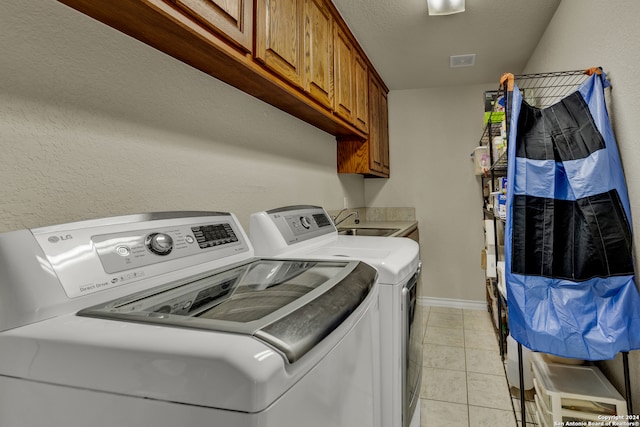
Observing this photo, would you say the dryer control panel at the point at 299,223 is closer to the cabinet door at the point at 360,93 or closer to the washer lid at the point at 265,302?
the washer lid at the point at 265,302

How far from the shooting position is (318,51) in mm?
1717

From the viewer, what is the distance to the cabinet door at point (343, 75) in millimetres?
1995

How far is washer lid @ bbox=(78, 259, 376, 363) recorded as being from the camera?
47 centimetres

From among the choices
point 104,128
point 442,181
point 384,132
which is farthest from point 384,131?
point 104,128

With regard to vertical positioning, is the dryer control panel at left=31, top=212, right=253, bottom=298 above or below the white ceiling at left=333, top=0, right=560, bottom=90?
below

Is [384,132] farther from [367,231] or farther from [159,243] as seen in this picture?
[159,243]

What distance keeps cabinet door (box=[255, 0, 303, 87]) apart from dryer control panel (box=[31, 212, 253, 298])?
0.68m

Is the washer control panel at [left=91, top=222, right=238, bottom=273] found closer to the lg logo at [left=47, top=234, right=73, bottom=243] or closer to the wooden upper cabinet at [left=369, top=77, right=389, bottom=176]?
the lg logo at [left=47, top=234, right=73, bottom=243]

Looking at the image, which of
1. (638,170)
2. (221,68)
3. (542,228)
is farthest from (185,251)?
(638,170)

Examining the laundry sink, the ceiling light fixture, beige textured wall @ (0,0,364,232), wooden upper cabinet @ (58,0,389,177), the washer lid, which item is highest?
the ceiling light fixture

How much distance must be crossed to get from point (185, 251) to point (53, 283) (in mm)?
312

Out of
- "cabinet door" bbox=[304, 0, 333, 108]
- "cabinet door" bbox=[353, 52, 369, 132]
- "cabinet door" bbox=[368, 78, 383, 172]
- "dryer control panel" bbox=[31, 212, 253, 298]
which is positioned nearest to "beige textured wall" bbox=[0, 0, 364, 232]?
"dryer control panel" bbox=[31, 212, 253, 298]

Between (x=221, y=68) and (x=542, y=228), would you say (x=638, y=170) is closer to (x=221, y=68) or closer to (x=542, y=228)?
(x=542, y=228)

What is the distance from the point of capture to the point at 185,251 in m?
0.86
